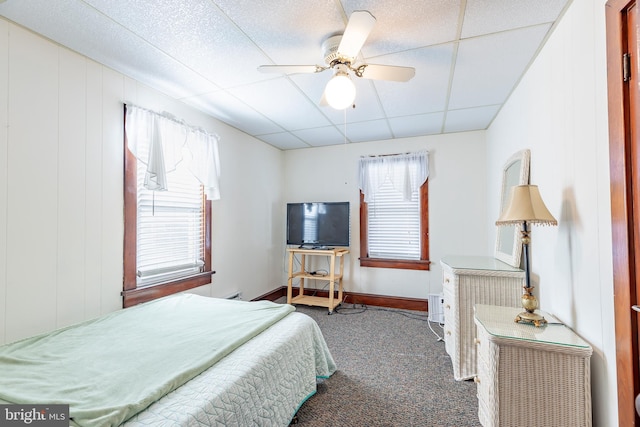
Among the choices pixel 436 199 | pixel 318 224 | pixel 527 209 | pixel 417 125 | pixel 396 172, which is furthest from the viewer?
pixel 318 224

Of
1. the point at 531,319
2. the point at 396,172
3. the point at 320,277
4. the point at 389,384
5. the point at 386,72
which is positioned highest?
the point at 386,72

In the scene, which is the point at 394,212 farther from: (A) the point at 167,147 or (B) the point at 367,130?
→ (A) the point at 167,147

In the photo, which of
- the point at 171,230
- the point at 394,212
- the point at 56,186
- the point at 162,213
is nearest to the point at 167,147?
the point at 162,213

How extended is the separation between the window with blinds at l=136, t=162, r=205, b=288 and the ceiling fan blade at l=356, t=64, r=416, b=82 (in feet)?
6.54

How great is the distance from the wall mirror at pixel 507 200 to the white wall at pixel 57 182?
315 cm

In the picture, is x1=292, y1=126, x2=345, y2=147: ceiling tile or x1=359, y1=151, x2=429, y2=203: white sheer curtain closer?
x1=292, y1=126, x2=345, y2=147: ceiling tile

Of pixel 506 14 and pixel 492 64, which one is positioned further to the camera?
pixel 492 64

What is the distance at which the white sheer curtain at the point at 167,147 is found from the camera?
7.63 ft

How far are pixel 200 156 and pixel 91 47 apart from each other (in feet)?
3.98

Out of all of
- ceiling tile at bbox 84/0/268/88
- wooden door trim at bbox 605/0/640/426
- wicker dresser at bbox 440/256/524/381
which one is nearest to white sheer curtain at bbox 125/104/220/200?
ceiling tile at bbox 84/0/268/88

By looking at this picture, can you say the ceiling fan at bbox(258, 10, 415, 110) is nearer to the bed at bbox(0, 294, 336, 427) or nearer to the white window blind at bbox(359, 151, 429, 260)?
the bed at bbox(0, 294, 336, 427)

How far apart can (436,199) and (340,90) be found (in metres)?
2.59

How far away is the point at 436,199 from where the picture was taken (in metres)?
3.83

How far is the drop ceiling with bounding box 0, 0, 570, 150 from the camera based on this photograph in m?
1.54
